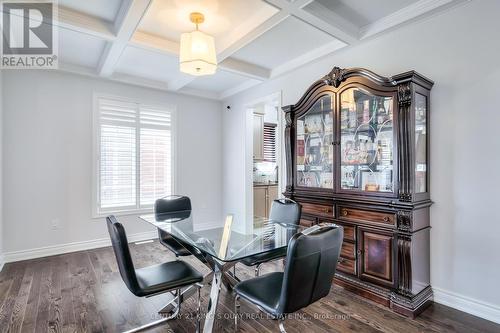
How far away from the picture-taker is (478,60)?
2256mm

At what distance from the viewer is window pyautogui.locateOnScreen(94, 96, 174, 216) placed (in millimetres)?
4218

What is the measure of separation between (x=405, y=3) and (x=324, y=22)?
709 mm

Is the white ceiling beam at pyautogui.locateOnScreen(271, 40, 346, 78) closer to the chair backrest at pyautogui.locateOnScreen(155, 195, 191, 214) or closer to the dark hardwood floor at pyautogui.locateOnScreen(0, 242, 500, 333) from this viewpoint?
the chair backrest at pyautogui.locateOnScreen(155, 195, 191, 214)

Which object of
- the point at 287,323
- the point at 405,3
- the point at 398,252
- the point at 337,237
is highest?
the point at 405,3

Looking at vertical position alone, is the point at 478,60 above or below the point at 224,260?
above

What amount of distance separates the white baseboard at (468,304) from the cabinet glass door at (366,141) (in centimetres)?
105

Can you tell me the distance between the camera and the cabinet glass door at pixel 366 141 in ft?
8.27

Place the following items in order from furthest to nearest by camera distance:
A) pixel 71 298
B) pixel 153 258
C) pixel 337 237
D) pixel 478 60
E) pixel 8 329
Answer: pixel 153 258, pixel 71 298, pixel 478 60, pixel 8 329, pixel 337 237

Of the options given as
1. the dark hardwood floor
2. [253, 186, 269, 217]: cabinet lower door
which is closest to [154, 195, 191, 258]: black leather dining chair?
the dark hardwood floor

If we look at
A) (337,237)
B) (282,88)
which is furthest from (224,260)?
(282,88)

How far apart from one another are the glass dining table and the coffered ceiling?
6.33ft

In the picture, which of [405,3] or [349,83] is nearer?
[405,3]

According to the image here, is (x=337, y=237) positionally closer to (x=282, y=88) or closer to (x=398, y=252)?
(x=398, y=252)
